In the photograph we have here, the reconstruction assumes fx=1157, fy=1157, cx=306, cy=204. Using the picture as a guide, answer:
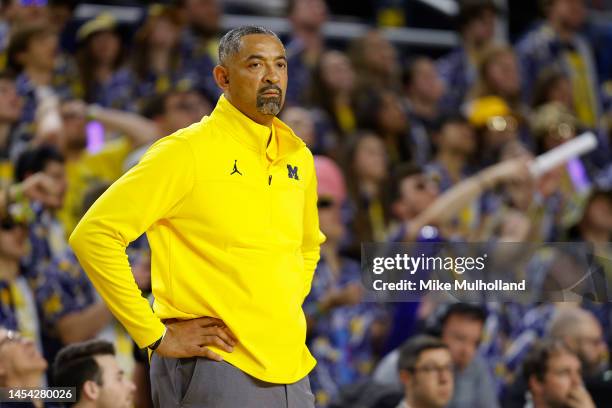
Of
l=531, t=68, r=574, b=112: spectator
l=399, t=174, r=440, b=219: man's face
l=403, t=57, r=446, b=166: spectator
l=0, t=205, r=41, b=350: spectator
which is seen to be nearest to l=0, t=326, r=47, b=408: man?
l=0, t=205, r=41, b=350: spectator

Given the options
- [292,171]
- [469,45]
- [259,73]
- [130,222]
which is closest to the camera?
[130,222]

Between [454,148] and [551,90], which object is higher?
[551,90]

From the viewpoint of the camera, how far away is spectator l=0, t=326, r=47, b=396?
154 inches

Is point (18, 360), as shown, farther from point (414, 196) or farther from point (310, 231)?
point (414, 196)

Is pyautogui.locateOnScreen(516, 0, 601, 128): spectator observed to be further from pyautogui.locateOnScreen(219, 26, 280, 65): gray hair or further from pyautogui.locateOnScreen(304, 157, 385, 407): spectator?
pyautogui.locateOnScreen(219, 26, 280, 65): gray hair

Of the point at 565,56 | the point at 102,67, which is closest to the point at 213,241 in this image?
the point at 102,67

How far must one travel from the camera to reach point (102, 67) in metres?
6.77

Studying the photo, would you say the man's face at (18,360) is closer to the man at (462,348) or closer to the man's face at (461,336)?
the man at (462,348)

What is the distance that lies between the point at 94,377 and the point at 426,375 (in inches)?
58.9

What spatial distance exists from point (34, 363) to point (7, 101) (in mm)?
2011

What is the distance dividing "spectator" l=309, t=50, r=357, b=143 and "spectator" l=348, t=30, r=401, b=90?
42 centimetres

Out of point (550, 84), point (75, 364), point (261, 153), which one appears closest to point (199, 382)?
point (261, 153)

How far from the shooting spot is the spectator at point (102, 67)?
6688 millimetres

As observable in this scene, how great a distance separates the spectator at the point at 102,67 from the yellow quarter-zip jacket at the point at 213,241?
3.79 m
